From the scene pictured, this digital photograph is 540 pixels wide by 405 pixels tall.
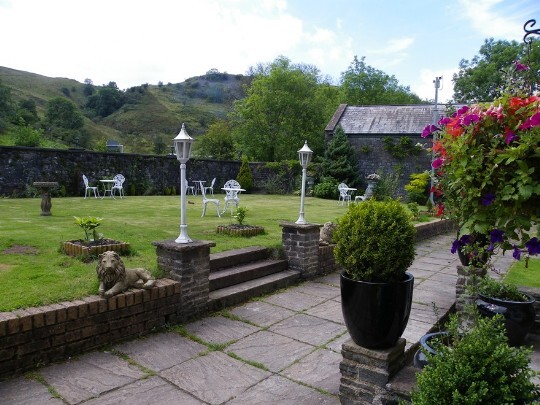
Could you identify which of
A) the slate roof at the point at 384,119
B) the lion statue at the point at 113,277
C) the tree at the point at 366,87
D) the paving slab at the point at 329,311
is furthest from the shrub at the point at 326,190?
the tree at the point at 366,87

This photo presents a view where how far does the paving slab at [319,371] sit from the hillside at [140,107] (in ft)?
110

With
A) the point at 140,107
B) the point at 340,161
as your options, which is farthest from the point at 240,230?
the point at 140,107

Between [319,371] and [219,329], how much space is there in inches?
43.9

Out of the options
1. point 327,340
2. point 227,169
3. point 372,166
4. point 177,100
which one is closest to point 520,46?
point 372,166

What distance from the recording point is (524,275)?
581cm

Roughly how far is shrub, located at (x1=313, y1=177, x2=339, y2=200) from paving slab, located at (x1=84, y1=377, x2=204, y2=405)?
15348mm

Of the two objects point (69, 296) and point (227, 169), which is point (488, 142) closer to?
point (69, 296)

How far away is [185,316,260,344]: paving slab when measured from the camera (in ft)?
11.2

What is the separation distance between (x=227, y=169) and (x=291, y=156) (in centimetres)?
720

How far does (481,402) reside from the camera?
1609 millimetres

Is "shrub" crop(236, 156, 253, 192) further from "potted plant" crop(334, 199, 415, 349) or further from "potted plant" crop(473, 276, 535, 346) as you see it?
"potted plant" crop(334, 199, 415, 349)

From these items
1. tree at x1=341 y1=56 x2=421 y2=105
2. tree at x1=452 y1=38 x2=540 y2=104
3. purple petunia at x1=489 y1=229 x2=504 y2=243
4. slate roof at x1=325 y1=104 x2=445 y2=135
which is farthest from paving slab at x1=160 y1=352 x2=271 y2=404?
tree at x1=341 y1=56 x2=421 y2=105

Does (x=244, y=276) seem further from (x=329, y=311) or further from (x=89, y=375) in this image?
(x=89, y=375)

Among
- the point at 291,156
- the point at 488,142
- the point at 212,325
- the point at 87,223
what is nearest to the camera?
the point at 488,142
